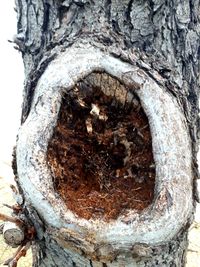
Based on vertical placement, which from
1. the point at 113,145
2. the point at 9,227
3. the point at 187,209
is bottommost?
the point at 9,227

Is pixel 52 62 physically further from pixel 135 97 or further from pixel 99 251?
pixel 99 251

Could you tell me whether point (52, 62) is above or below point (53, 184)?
above

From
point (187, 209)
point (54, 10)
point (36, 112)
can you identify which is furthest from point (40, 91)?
point (187, 209)

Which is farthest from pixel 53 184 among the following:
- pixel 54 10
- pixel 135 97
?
pixel 54 10

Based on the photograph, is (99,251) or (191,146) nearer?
(99,251)
